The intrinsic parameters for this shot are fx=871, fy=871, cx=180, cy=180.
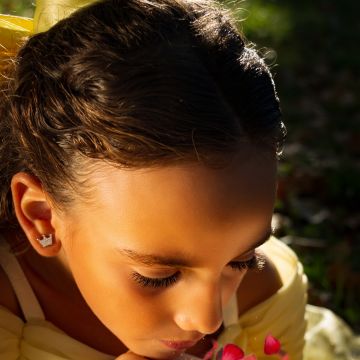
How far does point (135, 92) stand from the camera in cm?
187

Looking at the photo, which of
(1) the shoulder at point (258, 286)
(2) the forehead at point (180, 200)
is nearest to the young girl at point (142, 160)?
(2) the forehead at point (180, 200)

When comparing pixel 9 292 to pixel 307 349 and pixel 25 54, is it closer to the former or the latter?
pixel 25 54

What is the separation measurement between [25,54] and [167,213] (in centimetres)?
61

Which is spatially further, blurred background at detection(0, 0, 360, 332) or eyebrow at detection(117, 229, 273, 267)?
blurred background at detection(0, 0, 360, 332)

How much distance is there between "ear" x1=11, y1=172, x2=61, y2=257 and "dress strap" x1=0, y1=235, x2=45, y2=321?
23 centimetres

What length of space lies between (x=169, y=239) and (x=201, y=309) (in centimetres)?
19

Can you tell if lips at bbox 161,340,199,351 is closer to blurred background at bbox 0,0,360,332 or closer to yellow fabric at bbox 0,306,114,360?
yellow fabric at bbox 0,306,114,360

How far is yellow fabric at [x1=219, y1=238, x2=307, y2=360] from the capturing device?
254 cm

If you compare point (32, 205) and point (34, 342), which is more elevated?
point (32, 205)

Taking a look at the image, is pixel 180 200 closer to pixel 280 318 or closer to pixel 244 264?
pixel 244 264

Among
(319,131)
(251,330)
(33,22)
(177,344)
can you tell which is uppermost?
(33,22)

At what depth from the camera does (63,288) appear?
7.70 ft

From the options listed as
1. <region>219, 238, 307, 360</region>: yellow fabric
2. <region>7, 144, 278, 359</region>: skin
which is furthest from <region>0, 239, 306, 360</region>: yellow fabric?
<region>7, 144, 278, 359</region>: skin

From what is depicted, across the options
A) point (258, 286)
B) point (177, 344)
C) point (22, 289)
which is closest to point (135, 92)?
point (177, 344)
